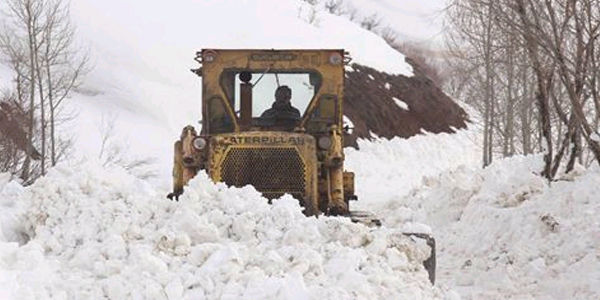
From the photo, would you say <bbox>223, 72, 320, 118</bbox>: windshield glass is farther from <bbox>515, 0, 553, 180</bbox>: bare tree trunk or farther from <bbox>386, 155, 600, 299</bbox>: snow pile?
<bbox>515, 0, 553, 180</bbox>: bare tree trunk

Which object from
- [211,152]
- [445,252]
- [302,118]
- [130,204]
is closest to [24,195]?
[130,204]

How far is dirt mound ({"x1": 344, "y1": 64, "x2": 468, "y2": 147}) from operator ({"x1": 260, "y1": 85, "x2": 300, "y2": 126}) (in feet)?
76.3

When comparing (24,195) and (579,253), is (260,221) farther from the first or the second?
(579,253)

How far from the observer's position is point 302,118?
31.3ft

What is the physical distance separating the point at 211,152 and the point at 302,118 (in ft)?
4.72

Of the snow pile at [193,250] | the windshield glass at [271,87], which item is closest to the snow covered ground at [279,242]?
the snow pile at [193,250]

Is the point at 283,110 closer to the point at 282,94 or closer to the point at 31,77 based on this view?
the point at 282,94

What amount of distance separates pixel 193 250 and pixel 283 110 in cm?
356

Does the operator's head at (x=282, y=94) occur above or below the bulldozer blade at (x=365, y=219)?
above

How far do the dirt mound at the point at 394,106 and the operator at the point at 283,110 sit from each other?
76.3 ft

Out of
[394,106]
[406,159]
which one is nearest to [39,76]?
[406,159]

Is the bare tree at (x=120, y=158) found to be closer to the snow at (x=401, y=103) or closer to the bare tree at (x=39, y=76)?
the bare tree at (x=39, y=76)

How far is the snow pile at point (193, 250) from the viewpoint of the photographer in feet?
18.9

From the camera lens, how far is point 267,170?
8555 mm
